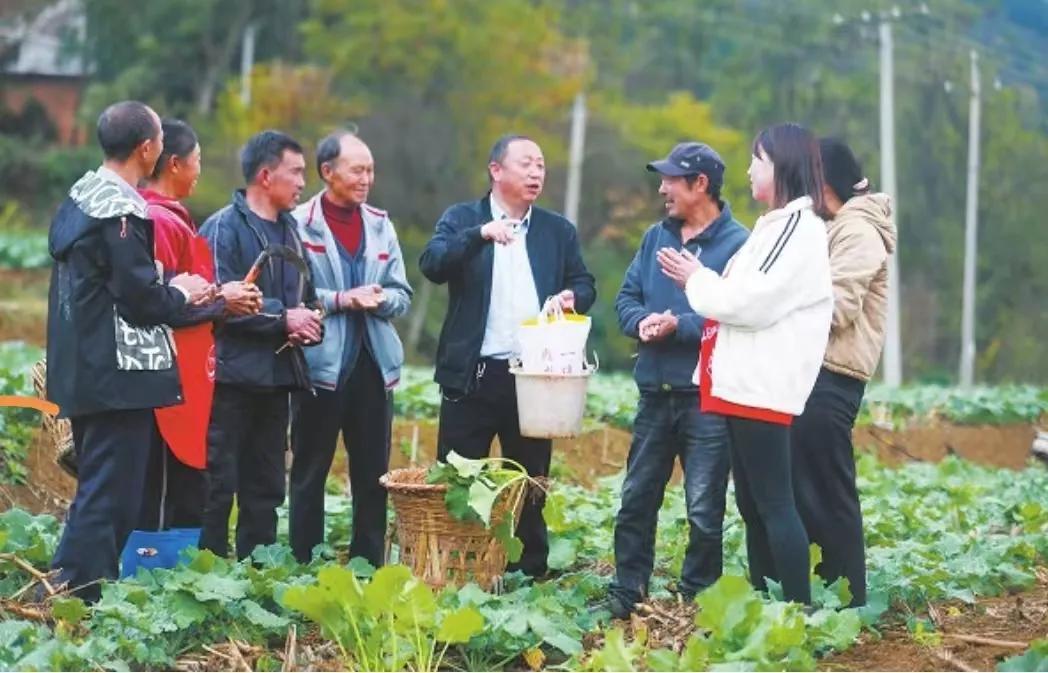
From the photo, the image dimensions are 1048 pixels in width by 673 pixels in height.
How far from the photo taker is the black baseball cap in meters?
7.51

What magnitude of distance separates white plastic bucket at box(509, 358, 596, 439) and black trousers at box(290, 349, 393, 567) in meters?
1.05

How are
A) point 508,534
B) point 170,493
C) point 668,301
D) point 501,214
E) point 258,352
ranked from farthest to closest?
point 501,214
point 258,352
point 668,301
point 170,493
point 508,534

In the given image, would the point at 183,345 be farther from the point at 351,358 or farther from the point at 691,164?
the point at 691,164

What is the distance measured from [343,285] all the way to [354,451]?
0.73 meters

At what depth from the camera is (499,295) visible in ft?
26.3

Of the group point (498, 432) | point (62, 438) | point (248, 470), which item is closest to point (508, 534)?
point (498, 432)

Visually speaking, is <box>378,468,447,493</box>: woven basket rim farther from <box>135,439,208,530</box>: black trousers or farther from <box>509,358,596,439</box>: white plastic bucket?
<box>135,439,208,530</box>: black trousers

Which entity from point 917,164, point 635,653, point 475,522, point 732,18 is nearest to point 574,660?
point 635,653

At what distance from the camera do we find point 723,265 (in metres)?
7.60

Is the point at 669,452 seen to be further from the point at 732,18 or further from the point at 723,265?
the point at 732,18

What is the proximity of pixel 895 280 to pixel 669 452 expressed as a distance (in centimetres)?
3018

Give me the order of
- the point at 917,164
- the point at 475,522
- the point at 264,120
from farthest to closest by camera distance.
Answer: the point at 917,164
the point at 264,120
the point at 475,522

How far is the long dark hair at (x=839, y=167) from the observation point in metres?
7.00

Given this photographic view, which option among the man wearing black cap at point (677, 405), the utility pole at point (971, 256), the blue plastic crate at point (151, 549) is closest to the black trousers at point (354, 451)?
the blue plastic crate at point (151, 549)
